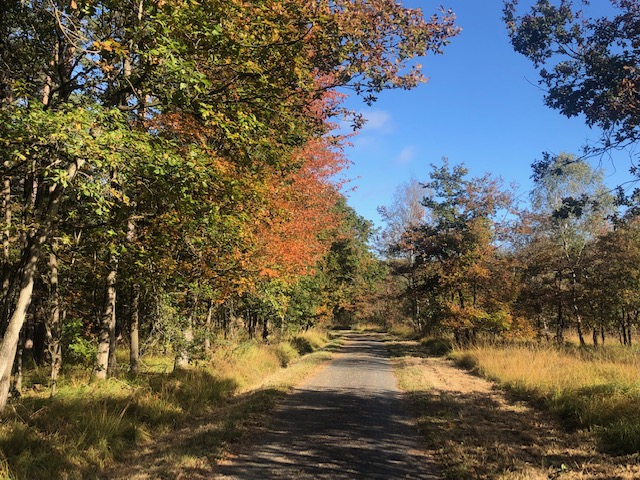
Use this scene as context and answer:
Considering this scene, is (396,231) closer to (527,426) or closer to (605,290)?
(605,290)

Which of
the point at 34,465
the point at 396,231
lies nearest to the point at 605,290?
the point at 34,465

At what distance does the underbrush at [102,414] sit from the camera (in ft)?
17.6

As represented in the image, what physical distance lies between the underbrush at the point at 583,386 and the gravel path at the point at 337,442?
2.80 meters

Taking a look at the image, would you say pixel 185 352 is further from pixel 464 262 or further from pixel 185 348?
pixel 464 262

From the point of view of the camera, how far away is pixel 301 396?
1016cm

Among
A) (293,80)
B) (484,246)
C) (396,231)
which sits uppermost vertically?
(396,231)

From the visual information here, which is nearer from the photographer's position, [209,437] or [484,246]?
[209,437]

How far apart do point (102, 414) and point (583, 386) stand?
9173mm

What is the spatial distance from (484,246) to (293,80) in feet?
57.4

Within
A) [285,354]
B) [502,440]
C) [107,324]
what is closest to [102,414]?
[107,324]

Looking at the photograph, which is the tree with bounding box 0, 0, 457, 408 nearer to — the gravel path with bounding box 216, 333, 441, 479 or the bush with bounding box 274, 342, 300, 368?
the gravel path with bounding box 216, 333, 441, 479

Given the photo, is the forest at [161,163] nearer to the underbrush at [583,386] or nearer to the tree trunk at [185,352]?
the tree trunk at [185,352]

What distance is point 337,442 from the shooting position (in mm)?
6496

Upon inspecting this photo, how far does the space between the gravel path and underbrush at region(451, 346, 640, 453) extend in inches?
110
